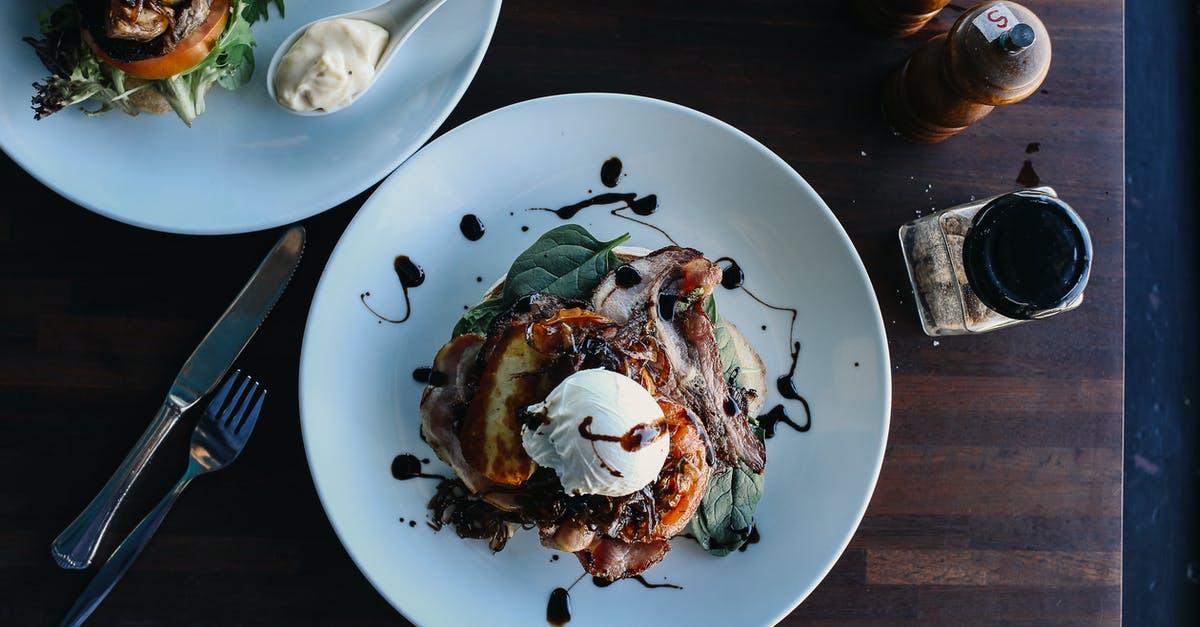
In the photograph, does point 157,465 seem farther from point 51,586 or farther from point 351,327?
point 351,327

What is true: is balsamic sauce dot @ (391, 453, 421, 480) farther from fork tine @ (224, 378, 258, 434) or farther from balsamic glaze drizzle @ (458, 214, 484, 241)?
balsamic glaze drizzle @ (458, 214, 484, 241)

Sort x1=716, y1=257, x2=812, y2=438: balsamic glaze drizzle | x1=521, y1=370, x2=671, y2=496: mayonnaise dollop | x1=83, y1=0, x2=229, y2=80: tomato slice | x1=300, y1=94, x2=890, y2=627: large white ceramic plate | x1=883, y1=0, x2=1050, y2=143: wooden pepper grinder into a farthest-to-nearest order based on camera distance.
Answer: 1. x1=716, y1=257, x2=812, y2=438: balsamic glaze drizzle
2. x1=300, y1=94, x2=890, y2=627: large white ceramic plate
3. x1=883, y1=0, x2=1050, y2=143: wooden pepper grinder
4. x1=83, y1=0, x2=229, y2=80: tomato slice
5. x1=521, y1=370, x2=671, y2=496: mayonnaise dollop

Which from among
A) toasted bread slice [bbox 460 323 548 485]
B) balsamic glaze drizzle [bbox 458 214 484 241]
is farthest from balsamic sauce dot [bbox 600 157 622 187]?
toasted bread slice [bbox 460 323 548 485]

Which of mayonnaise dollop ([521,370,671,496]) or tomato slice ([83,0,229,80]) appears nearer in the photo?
mayonnaise dollop ([521,370,671,496])

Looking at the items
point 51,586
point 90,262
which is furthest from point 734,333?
point 51,586

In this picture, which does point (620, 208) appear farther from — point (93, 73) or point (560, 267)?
point (93, 73)

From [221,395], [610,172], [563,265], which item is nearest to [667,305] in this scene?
[563,265]

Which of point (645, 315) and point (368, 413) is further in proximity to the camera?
point (368, 413)
